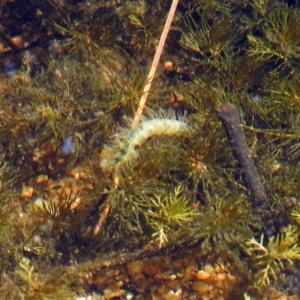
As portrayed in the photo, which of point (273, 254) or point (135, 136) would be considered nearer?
point (273, 254)

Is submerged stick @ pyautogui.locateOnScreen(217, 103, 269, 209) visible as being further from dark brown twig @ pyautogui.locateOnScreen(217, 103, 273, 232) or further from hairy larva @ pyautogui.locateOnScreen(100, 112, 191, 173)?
hairy larva @ pyautogui.locateOnScreen(100, 112, 191, 173)

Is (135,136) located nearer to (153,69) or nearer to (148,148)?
(148,148)

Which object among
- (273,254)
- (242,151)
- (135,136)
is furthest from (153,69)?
(273,254)

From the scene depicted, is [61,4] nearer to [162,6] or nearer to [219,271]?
[162,6]

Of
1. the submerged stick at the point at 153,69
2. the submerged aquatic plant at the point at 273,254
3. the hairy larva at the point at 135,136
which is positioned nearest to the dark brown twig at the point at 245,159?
the submerged aquatic plant at the point at 273,254

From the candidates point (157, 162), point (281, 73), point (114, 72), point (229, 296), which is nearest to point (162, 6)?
point (114, 72)

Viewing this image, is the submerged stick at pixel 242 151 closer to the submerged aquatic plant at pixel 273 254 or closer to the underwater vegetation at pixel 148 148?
the underwater vegetation at pixel 148 148
